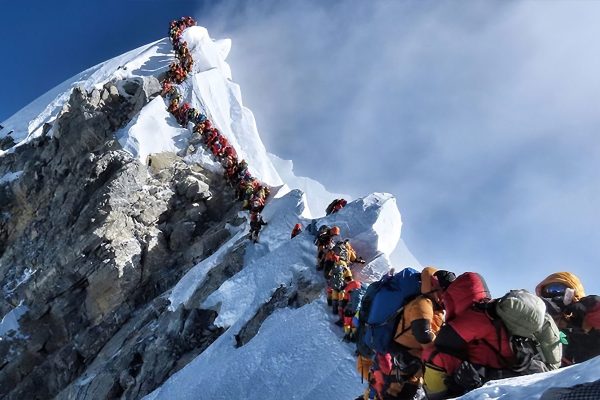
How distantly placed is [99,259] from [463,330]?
19.2m

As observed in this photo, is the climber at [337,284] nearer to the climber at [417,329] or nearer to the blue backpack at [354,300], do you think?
the blue backpack at [354,300]

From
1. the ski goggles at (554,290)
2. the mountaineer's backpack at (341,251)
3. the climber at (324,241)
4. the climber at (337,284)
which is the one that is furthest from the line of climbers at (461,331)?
the climber at (324,241)

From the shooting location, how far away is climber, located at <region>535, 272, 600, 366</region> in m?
6.02

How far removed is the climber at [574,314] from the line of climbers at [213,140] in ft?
40.7

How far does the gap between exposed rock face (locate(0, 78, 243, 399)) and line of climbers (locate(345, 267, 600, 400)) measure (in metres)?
9.16

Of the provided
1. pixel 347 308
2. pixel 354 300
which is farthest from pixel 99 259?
pixel 354 300

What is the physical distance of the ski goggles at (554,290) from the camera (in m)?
6.15

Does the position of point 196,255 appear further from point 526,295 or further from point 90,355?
point 526,295

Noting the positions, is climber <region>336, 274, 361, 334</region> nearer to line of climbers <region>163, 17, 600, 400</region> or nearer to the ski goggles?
line of climbers <region>163, 17, 600, 400</region>

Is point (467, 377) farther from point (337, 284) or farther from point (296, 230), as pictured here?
point (296, 230)

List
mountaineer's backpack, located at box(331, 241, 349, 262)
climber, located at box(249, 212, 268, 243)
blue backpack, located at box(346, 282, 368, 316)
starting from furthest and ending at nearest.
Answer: climber, located at box(249, 212, 268, 243) → mountaineer's backpack, located at box(331, 241, 349, 262) → blue backpack, located at box(346, 282, 368, 316)

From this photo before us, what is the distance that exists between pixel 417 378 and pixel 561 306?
2043 millimetres

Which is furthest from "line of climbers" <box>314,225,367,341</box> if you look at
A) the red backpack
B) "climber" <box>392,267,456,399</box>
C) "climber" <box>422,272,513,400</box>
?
"climber" <box>422,272,513,400</box>

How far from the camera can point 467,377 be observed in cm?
473
